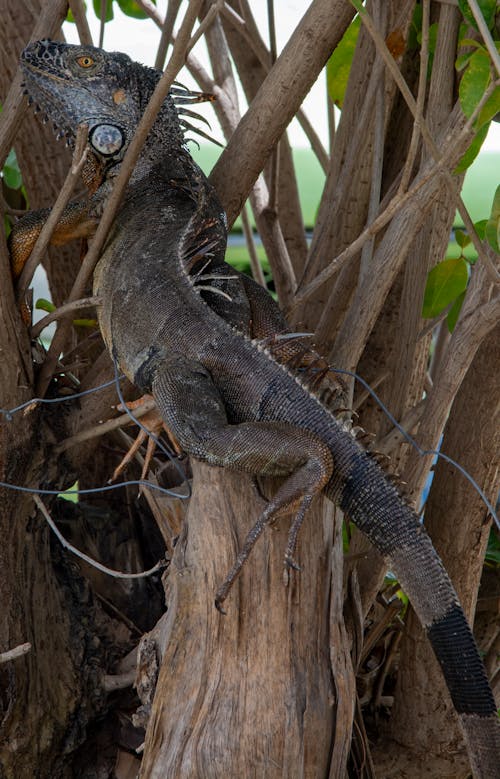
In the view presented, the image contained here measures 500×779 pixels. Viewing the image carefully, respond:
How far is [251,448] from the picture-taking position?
158cm

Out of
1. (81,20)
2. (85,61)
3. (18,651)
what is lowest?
(18,651)

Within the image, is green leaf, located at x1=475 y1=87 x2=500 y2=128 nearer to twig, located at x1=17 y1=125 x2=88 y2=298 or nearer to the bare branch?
the bare branch

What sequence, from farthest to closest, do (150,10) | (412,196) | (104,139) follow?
1. (150,10)
2. (104,139)
3. (412,196)

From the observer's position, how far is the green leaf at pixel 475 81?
1.47 meters

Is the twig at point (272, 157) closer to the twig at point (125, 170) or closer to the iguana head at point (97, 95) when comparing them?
the iguana head at point (97, 95)

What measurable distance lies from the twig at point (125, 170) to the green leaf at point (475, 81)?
52cm

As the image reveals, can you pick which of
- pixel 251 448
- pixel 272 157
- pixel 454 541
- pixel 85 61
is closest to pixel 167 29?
pixel 85 61

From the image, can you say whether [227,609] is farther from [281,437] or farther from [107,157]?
[107,157]

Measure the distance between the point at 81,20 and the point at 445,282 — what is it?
125cm

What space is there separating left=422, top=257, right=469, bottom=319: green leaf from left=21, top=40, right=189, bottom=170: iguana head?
0.78m

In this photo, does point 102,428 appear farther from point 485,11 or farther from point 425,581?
point 485,11

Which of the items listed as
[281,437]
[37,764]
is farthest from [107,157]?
[37,764]

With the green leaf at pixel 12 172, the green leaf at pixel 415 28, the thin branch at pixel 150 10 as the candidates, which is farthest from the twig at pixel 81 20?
the green leaf at pixel 415 28

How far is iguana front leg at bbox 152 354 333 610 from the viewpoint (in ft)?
5.02
